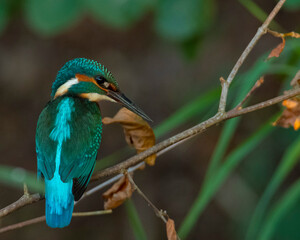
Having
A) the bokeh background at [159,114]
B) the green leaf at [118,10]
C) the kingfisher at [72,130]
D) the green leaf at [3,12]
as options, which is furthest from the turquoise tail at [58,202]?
the bokeh background at [159,114]

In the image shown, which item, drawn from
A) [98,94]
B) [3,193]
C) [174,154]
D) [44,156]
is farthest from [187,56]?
[3,193]

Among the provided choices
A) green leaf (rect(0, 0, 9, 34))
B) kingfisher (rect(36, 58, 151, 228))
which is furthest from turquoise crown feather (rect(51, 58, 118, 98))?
green leaf (rect(0, 0, 9, 34))

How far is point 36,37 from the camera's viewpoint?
156 inches

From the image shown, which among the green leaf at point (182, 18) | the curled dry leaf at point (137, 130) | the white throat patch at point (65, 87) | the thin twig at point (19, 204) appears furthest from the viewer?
the green leaf at point (182, 18)

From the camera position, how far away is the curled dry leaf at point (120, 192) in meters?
1.44

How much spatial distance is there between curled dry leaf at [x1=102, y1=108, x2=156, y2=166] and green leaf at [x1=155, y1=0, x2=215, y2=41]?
0.50 m

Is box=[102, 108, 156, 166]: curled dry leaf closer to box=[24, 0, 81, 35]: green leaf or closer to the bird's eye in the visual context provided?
the bird's eye

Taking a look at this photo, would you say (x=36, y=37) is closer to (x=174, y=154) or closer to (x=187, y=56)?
(x=174, y=154)

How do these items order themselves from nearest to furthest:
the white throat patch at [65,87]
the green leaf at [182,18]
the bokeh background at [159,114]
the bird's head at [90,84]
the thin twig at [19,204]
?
the thin twig at [19,204] < the bird's head at [90,84] < the white throat patch at [65,87] < the green leaf at [182,18] < the bokeh background at [159,114]

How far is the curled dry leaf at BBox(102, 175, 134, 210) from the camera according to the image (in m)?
1.44

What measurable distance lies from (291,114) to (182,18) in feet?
2.18

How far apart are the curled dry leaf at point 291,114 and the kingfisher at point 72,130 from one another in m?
0.35

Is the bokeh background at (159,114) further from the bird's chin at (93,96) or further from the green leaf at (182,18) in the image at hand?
the bird's chin at (93,96)

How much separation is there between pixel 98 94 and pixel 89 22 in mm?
2137
